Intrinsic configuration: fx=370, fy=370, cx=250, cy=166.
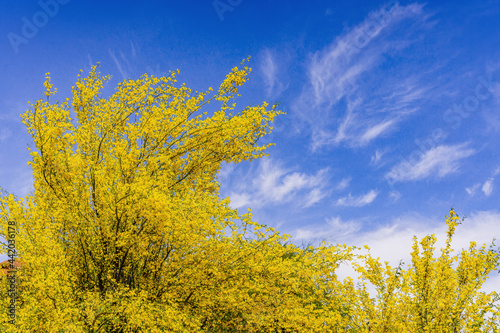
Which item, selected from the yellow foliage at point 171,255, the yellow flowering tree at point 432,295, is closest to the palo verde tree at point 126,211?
A: the yellow foliage at point 171,255

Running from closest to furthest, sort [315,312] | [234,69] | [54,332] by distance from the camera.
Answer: [54,332]
[315,312]
[234,69]

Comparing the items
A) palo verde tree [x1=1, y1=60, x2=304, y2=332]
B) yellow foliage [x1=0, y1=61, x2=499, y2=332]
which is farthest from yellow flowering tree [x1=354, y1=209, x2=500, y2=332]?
palo verde tree [x1=1, y1=60, x2=304, y2=332]

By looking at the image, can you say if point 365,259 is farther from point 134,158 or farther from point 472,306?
point 134,158

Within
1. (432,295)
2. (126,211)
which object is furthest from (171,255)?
(432,295)

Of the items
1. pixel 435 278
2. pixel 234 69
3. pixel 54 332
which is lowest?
pixel 54 332

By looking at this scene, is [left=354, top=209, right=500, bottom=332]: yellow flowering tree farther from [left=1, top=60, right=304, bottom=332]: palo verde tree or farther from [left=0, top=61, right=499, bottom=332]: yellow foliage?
[left=1, top=60, right=304, bottom=332]: palo verde tree

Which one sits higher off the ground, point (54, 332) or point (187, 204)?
point (187, 204)

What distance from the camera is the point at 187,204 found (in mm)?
8250

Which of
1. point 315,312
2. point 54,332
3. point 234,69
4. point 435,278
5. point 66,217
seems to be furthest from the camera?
point 234,69

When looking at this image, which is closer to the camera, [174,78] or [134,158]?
Answer: [134,158]

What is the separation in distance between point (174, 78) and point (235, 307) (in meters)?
7.11

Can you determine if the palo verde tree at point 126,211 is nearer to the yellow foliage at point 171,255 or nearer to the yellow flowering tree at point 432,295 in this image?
the yellow foliage at point 171,255

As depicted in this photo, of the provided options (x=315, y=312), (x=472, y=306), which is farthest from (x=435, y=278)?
(x=315, y=312)

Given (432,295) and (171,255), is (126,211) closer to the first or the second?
(171,255)
